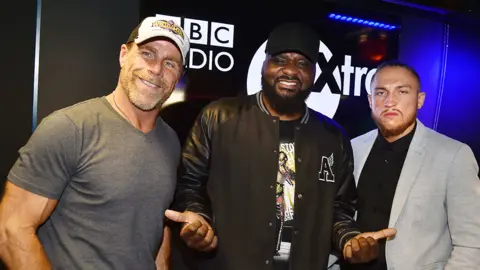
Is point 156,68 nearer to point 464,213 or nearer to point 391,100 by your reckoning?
point 391,100

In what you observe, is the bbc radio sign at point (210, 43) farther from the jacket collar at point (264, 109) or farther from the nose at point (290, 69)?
the nose at point (290, 69)

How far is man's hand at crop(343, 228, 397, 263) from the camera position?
76.4 inches

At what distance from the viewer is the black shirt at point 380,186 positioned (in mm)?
2338

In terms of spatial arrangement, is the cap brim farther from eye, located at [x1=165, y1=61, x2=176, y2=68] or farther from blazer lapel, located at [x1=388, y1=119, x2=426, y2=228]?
blazer lapel, located at [x1=388, y1=119, x2=426, y2=228]

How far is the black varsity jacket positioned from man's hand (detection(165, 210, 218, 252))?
0.83 feet

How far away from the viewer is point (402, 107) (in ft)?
7.79

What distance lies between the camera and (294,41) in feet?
7.25

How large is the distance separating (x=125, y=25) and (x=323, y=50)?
4.50 feet

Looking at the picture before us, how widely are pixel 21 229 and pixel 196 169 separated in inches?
31.8

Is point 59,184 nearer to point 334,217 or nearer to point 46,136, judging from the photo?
point 46,136

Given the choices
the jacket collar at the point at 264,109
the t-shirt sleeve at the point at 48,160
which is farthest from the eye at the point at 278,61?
the t-shirt sleeve at the point at 48,160

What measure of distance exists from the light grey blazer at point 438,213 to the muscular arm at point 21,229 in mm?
1571

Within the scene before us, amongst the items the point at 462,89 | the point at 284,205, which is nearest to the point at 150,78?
the point at 284,205

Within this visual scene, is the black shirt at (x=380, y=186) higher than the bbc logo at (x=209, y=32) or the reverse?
the reverse
